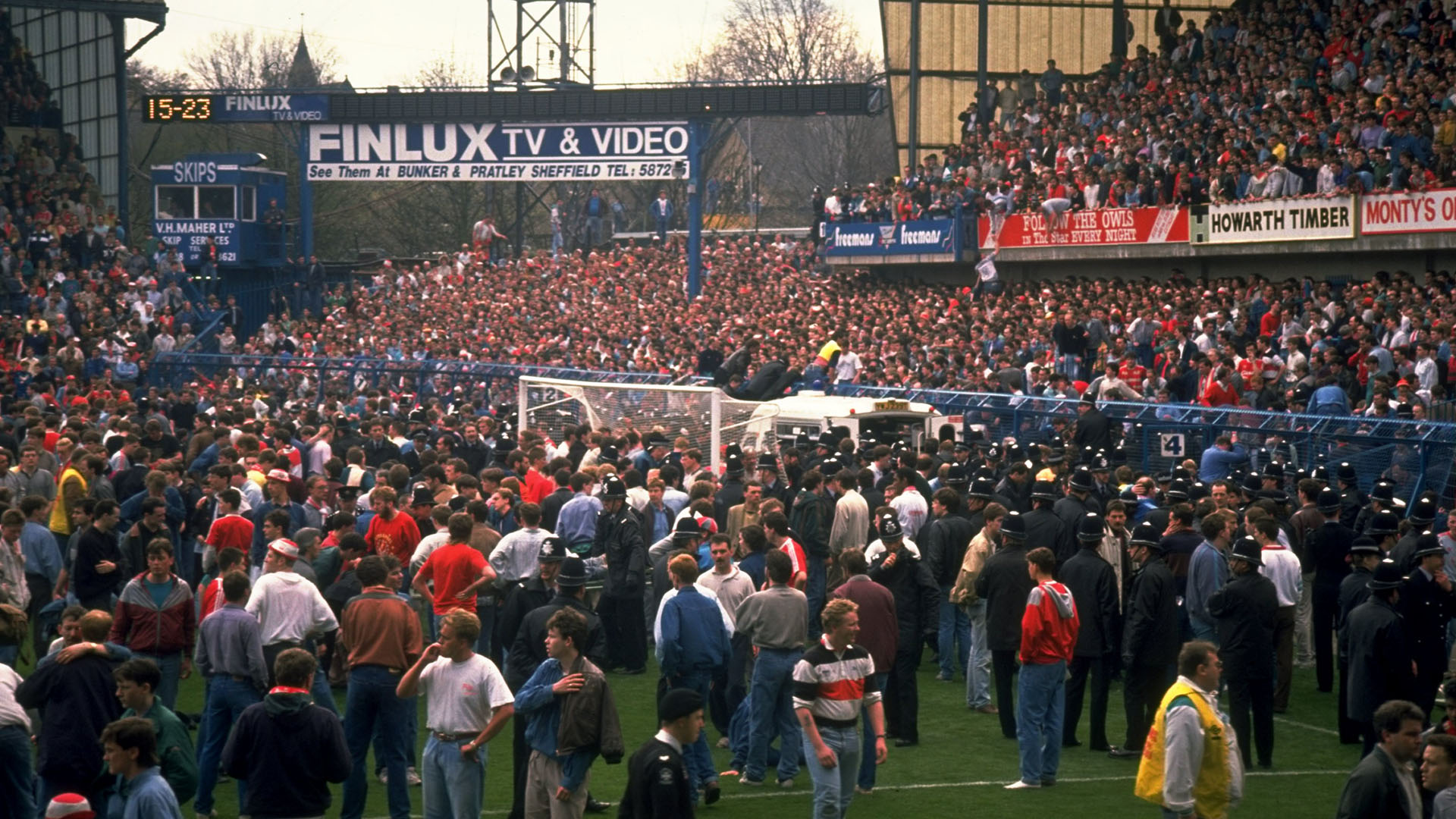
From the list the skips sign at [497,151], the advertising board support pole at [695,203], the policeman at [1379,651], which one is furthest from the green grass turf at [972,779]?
the skips sign at [497,151]

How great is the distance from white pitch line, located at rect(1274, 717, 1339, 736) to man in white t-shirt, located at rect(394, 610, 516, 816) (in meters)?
7.11

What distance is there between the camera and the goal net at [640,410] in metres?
22.6

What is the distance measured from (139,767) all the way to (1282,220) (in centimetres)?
2398

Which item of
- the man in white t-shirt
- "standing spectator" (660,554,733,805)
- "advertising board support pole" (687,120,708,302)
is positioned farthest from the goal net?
"advertising board support pole" (687,120,708,302)

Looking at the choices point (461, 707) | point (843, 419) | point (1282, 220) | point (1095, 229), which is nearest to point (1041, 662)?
point (461, 707)

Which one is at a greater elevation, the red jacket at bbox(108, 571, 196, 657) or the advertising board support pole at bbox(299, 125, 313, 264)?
the advertising board support pole at bbox(299, 125, 313, 264)

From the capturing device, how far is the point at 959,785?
11.7m

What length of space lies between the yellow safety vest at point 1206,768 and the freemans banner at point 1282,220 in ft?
66.2

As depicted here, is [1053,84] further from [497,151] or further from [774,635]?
[774,635]

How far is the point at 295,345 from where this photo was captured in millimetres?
42125

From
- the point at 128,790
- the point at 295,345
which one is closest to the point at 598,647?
the point at 128,790

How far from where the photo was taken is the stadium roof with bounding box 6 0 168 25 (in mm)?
42250

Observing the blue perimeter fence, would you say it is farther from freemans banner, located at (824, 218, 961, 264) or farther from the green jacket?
the green jacket

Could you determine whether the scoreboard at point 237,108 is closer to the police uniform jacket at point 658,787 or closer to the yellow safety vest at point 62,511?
the yellow safety vest at point 62,511
